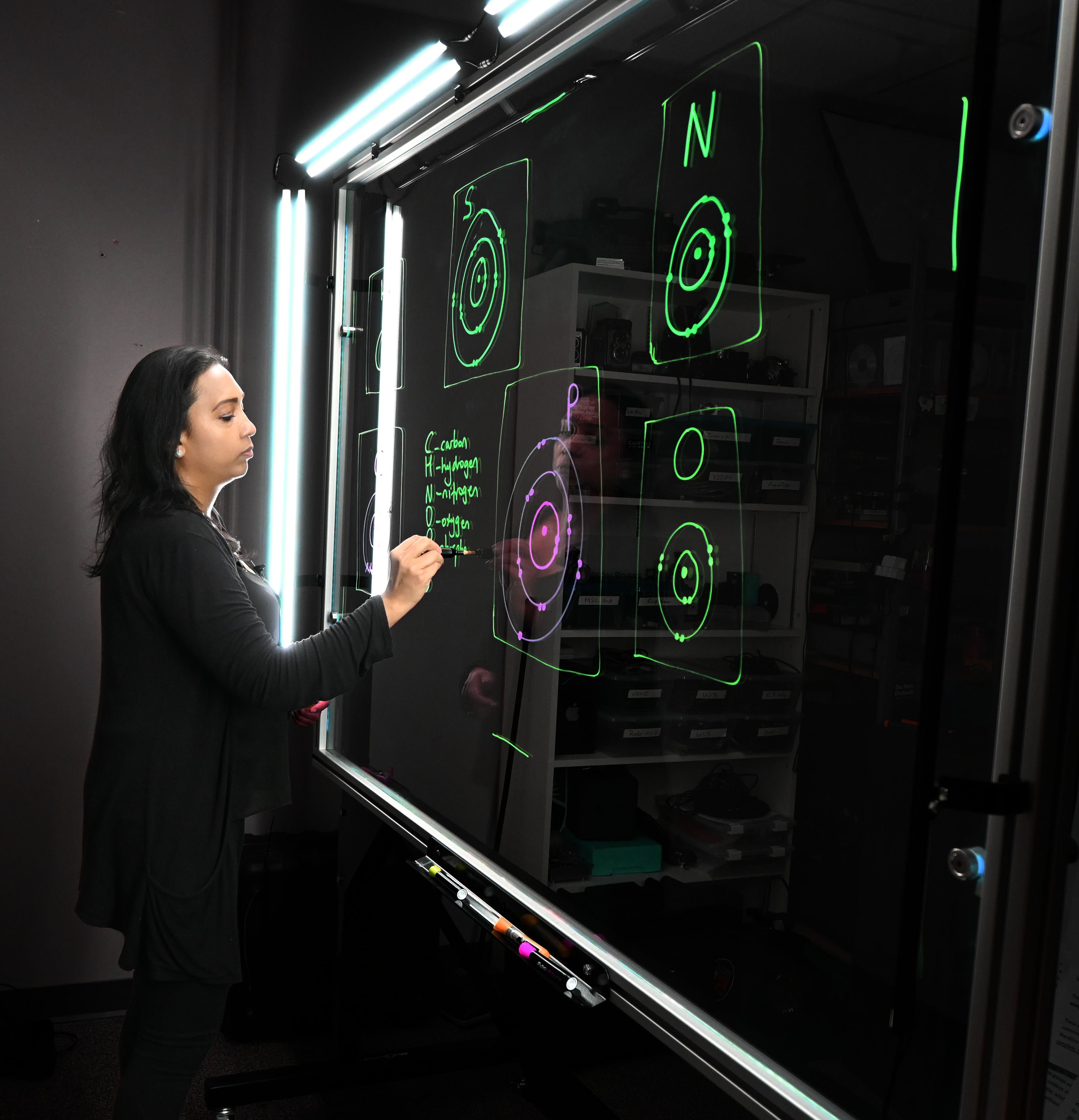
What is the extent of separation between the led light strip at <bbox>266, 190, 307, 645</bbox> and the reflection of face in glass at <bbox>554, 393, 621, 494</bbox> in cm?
116

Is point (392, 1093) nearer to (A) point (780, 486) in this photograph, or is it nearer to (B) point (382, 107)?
(A) point (780, 486)

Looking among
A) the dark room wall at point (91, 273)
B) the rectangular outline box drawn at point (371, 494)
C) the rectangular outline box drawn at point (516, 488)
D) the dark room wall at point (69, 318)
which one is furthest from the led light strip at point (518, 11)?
the dark room wall at point (69, 318)

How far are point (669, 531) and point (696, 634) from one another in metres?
0.13

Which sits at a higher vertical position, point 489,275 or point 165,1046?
point 489,275

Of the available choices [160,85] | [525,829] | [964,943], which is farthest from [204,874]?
[160,85]

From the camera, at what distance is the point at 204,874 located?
1543mm

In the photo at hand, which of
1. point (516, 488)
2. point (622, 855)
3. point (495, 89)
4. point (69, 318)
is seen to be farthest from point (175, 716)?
point (69, 318)

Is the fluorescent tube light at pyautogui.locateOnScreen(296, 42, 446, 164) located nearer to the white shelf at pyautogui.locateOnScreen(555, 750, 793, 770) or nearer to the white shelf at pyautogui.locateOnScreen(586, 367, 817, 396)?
the white shelf at pyautogui.locateOnScreen(586, 367, 817, 396)

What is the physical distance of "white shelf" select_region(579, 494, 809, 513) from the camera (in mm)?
967

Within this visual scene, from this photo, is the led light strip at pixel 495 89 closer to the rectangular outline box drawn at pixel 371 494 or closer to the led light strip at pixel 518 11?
the led light strip at pixel 518 11

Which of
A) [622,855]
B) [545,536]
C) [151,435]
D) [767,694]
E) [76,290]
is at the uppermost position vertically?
[76,290]

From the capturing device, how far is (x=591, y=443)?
1.27 m

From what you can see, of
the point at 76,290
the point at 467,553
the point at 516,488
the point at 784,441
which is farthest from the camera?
the point at 76,290

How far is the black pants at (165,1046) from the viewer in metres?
1.55
